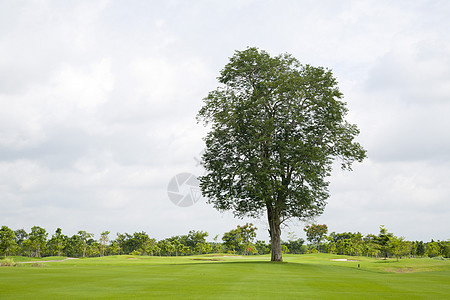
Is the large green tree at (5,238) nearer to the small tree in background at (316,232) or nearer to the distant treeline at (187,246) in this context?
the distant treeline at (187,246)

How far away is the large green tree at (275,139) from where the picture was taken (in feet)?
109

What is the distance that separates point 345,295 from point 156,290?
21.6 ft

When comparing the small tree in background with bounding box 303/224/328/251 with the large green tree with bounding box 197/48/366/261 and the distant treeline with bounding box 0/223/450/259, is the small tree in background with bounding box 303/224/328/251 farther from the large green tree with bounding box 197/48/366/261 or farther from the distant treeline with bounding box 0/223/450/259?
the large green tree with bounding box 197/48/366/261

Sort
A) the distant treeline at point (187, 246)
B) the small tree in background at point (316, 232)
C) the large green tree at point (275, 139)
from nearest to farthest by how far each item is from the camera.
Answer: the large green tree at point (275, 139) → the distant treeline at point (187, 246) → the small tree in background at point (316, 232)

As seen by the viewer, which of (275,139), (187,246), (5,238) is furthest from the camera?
(187,246)

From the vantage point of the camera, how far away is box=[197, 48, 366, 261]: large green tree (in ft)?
109

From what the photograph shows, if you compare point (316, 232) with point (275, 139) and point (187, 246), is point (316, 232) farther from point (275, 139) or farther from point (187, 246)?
point (275, 139)

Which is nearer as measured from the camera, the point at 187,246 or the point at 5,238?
the point at 5,238

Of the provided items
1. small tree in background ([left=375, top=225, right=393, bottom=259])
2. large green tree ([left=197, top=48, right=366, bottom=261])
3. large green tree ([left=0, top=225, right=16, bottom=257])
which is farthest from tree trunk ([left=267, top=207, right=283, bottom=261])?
large green tree ([left=0, top=225, right=16, bottom=257])

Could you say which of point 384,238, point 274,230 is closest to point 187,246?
point 384,238

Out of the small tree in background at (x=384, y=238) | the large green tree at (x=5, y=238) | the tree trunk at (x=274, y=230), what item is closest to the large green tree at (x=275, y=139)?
the tree trunk at (x=274, y=230)

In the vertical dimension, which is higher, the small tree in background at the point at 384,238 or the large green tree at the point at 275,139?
the large green tree at the point at 275,139

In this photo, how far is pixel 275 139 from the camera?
35.6 meters

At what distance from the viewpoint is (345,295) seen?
12.6 m
